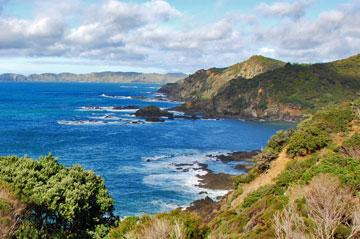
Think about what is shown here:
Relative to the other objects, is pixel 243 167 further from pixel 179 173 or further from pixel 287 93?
pixel 287 93

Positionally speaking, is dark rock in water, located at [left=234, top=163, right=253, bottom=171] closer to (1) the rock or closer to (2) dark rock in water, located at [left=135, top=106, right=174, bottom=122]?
(1) the rock

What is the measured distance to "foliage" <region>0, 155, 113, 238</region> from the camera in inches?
1132

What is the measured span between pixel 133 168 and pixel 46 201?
43984mm

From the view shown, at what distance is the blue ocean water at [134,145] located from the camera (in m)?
60.3

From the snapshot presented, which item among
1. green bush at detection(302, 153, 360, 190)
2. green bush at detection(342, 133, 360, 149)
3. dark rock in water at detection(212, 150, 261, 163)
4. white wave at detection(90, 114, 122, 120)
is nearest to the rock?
green bush at detection(342, 133, 360, 149)

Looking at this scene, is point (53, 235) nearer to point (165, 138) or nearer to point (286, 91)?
point (165, 138)

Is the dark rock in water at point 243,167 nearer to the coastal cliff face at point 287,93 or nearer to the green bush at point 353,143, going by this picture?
the green bush at point 353,143

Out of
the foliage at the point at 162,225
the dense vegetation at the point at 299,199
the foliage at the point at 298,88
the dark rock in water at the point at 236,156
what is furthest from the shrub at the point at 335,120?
the foliage at the point at 298,88

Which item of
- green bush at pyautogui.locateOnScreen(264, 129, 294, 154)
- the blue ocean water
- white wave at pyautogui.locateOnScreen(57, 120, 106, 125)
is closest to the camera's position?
green bush at pyautogui.locateOnScreen(264, 129, 294, 154)

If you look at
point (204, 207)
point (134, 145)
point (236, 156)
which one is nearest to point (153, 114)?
point (134, 145)

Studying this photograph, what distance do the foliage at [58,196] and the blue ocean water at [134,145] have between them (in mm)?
19825

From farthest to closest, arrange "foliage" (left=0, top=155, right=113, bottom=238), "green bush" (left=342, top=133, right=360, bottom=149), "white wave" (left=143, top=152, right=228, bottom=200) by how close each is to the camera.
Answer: "white wave" (left=143, top=152, right=228, bottom=200) < "green bush" (left=342, top=133, right=360, bottom=149) < "foliage" (left=0, top=155, right=113, bottom=238)

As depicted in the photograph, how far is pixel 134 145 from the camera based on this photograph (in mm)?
94188

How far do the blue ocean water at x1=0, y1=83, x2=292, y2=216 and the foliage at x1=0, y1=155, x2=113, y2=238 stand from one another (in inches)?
781
